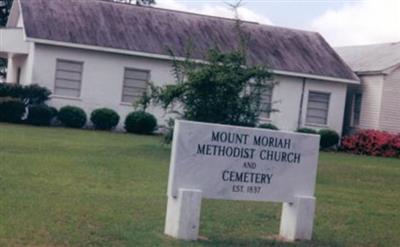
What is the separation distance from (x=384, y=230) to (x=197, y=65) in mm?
11096

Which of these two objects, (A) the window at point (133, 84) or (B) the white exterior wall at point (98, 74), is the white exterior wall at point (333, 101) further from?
(A) the window at point (133, 84)

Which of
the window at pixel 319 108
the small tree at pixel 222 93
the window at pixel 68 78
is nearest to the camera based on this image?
the small tree at pixel 222 93

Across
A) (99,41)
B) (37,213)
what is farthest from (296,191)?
(99,41)

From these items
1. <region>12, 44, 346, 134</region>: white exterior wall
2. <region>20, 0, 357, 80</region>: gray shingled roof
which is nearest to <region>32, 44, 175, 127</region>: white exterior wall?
<region>12, 44, 346, 134</region>: white exterior wall

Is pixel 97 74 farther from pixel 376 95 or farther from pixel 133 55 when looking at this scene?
pixel 376 95

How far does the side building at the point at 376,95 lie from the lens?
125 ft

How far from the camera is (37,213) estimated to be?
12406 mm

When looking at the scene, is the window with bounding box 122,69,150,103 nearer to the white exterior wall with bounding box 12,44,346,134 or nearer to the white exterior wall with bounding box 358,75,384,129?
the white exterior wall with bounding box 12,44,346,134

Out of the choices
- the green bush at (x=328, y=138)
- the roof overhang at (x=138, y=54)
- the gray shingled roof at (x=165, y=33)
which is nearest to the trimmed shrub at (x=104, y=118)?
the roof overhang at (x=138, y=54)

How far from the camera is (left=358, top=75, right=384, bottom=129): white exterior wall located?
3819cm

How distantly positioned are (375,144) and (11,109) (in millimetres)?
14187

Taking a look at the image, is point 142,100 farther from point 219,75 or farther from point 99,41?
point 99,41

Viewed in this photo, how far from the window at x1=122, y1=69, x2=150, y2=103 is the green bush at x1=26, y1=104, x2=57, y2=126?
369cm

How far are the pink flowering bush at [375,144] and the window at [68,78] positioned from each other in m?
11.2
